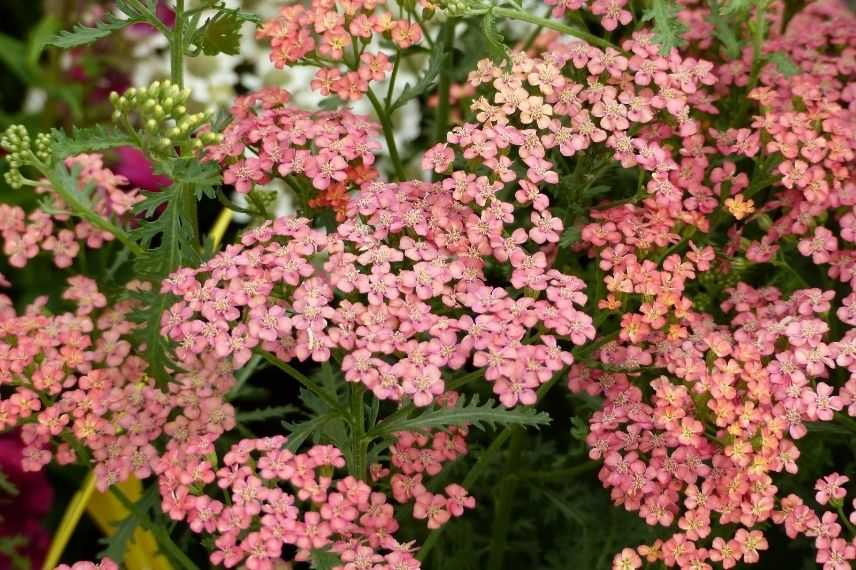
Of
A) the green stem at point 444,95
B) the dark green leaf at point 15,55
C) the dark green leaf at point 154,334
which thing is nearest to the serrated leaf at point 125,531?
the dark green leaf at point 154,334

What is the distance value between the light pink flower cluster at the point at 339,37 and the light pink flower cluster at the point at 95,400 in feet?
1.12

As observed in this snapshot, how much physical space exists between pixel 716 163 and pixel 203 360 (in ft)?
2.08

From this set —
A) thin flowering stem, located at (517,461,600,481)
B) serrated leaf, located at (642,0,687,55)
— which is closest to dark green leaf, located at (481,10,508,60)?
serrated leaf, located at (642,0,687,55)

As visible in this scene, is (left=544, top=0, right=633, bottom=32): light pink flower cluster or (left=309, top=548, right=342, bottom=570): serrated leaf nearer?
(left=309, top=548, right=342, bottom=570): serrated leaf

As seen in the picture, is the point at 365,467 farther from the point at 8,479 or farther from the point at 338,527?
the point at 8,479

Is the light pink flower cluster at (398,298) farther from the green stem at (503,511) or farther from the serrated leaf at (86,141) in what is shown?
the green stem at (503,511)

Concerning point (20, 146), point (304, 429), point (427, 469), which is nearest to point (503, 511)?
point (427, 469)

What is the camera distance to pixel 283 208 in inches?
87.1

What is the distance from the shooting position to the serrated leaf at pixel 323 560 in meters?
Result: 0.96

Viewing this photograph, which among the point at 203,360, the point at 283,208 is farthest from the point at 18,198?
the point at 203,360

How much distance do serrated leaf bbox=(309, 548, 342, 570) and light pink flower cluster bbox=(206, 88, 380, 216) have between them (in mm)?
347

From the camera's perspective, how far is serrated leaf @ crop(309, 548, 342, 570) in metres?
0.96

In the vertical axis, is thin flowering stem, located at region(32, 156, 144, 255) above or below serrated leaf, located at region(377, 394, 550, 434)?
above

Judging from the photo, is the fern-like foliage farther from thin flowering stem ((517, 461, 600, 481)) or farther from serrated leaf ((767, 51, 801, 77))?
serrated leaf ((767, 51, 801, 77))
